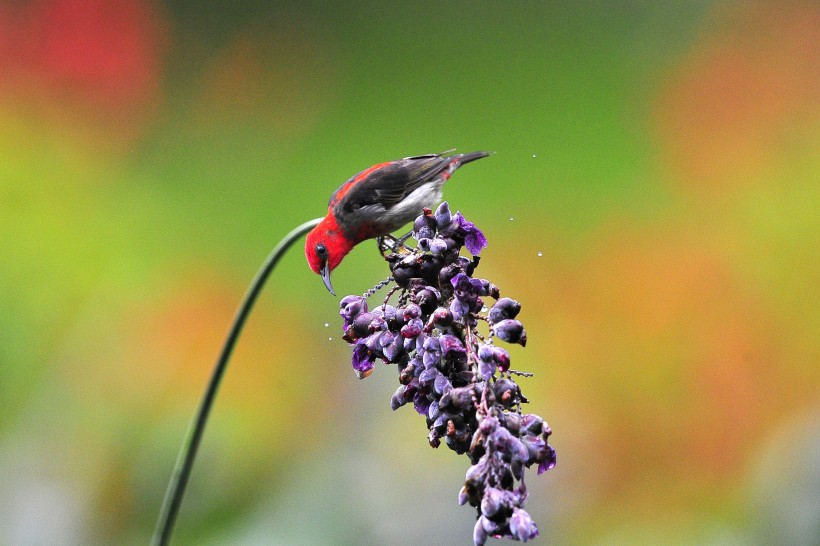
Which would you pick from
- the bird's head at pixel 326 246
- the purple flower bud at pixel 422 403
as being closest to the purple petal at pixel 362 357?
the purple flower bud at pixel 422 403

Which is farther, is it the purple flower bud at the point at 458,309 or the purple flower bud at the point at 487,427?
the purple flower bud at the point at 458,309

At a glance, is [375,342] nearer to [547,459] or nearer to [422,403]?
→ [422,403]

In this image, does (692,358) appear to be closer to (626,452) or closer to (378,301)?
(626,452)

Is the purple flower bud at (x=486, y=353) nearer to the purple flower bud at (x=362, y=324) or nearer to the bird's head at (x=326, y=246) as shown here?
the purple flower bud at (x=362, y=324)

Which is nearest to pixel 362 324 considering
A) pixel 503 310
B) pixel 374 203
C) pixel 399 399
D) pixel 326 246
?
pixel 399 399

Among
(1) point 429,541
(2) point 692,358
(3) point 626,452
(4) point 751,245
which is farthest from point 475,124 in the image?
(1) point 429,541

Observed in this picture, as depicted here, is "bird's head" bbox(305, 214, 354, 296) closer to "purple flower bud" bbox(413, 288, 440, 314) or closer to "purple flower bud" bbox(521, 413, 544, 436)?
"purple flower bud" bbox(413, 288, 440, 314)

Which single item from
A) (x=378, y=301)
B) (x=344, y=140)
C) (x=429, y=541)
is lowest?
(x=429, y=541)
